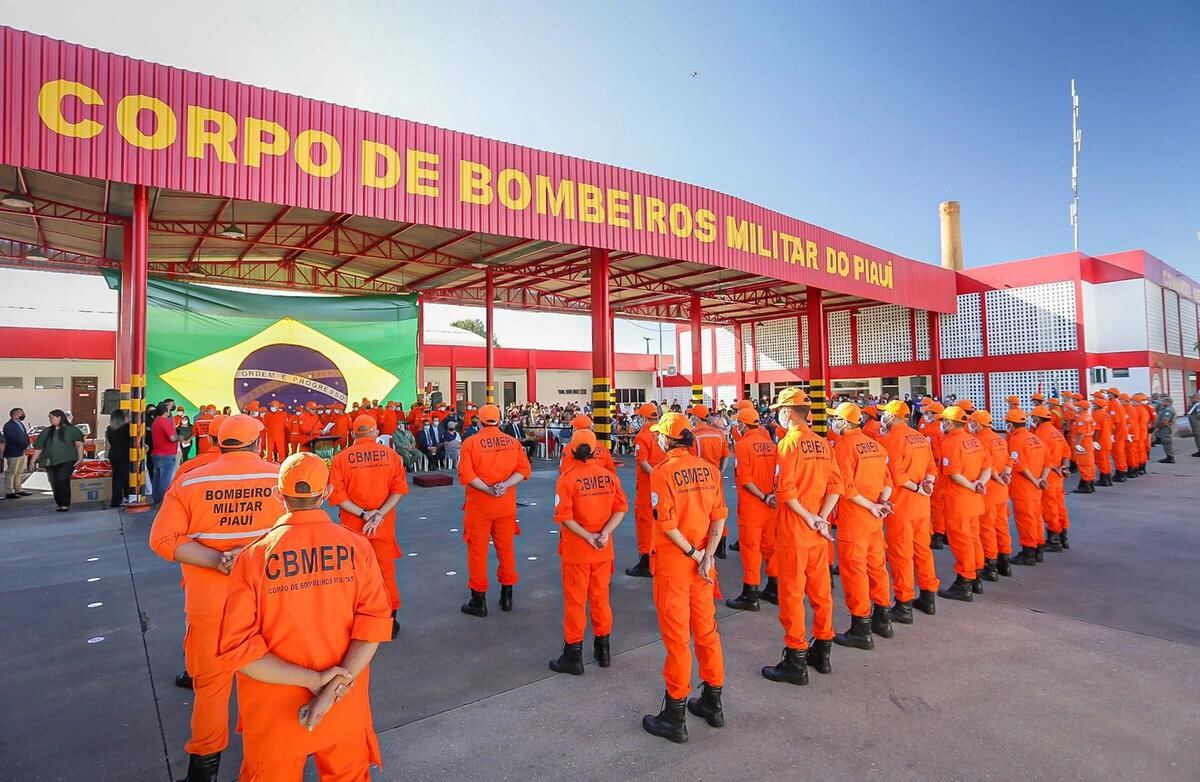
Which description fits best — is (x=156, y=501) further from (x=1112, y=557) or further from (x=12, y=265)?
(x=1112, y=557)

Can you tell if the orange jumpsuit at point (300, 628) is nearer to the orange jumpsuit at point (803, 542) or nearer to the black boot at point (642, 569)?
the orange jumpsuit at point (803, 542)

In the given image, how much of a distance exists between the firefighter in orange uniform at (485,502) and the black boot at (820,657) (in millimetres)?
2592

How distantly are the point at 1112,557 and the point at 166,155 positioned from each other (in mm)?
13825

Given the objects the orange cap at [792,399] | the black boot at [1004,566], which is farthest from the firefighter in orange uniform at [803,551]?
the black boot at [1004,566]

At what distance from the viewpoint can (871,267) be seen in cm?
2080

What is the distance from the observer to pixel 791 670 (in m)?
3.95

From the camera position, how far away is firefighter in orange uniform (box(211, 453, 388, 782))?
2008 mm

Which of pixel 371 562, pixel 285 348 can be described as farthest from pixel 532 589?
pixel 285 348

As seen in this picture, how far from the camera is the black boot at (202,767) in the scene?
9.47ft

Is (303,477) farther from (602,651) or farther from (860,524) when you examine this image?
(860,524)

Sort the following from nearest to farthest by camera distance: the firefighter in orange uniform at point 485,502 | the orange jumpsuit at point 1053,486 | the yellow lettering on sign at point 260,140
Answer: the firefighter in orange uniform at point 485,502, the orange jumpsuit at point 1053,486, the yellow lettering on sign at point 260,140

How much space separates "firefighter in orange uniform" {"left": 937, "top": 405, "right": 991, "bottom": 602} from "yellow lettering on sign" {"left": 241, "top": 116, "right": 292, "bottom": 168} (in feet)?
34.3

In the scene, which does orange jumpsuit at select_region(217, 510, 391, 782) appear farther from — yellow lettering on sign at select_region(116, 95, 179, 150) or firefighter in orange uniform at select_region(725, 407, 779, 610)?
yellow lettering on sign at select_region(116, 95, 179, 150)

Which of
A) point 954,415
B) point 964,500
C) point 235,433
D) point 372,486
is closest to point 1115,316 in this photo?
point 954,415
